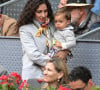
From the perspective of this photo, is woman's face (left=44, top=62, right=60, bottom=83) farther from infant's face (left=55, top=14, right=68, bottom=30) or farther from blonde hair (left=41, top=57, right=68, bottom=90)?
infant's face (left=55, top=14, right=68, bottom=30)

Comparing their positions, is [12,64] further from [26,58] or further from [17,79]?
[17,79]

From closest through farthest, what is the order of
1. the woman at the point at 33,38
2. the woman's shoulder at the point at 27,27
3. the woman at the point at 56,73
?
the woman at the point at 56,73
the woman at the point at 33,38
the woman's shoulder at the point at 27,27

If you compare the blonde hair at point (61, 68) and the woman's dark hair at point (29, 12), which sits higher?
the woman's dark hair at point (29, 12)

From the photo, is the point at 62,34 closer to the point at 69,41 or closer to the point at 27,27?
the point at 69,41

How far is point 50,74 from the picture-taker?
727cm

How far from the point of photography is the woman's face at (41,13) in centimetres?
842

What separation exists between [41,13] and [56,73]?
1.36 meters

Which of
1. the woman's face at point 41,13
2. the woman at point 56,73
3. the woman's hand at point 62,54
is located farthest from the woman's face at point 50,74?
the woman's face at point 41,13

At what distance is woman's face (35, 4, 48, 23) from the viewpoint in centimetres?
842

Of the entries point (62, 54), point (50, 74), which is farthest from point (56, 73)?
point (62, 54)

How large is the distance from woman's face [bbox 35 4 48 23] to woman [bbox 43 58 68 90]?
113 centimetres

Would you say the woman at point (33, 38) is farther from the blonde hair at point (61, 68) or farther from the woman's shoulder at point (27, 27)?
the blonde hair at point (61, 68)

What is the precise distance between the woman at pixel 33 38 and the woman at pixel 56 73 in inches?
36.8

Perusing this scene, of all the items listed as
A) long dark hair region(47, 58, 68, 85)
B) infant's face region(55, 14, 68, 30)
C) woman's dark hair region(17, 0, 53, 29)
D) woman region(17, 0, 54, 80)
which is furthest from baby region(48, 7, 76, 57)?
long dark hair region(47, 58, 68, 85)
